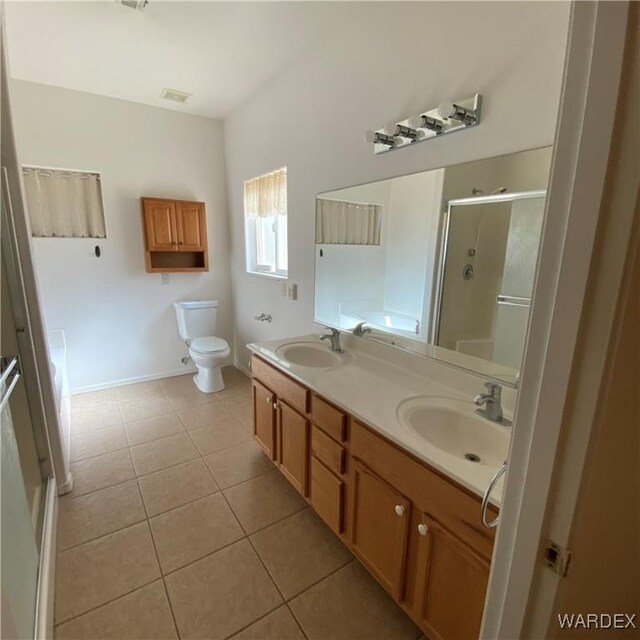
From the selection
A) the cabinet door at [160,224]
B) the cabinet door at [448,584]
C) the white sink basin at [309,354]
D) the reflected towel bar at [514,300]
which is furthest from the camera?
the cabinet door at [160,224]

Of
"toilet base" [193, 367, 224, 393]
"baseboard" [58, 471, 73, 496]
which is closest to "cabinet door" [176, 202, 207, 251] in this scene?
"toilet base" [193, 367, 224, 393]

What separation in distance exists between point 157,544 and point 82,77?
10.7 ft

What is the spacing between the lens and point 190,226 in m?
3.35

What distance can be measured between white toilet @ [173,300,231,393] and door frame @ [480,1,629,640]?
2.87m

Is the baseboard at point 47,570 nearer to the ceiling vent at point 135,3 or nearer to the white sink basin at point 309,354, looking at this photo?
the white sink basin at point 309,354

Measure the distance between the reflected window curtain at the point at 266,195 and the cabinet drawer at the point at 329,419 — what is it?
5.69 feet

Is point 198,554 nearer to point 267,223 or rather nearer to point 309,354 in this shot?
point 309,354

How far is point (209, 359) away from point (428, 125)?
258 centimetres

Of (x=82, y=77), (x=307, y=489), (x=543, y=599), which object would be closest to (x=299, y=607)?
(x=307, y=489)

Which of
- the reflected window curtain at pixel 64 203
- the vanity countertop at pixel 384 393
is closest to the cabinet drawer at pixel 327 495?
the vanity countertop at pixel 384 393

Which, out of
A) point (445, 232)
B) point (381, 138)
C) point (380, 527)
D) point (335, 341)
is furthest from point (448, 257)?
point (380, 527)

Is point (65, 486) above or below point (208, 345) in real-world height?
below

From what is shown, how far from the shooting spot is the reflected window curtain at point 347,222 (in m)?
1.96

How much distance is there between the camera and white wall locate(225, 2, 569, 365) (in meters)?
1.17
